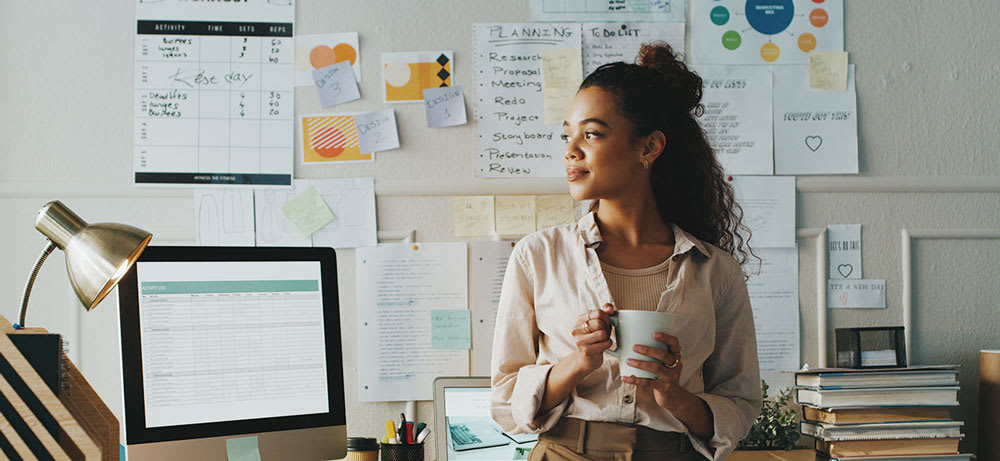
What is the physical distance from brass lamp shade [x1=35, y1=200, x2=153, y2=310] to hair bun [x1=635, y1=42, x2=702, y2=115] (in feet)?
2.83

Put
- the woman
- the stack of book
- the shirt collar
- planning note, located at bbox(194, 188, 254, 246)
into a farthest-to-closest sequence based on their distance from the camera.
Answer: planning note, located at bbox(194, 188, 254, 246)
the stack of book
the shirt collar
the woman

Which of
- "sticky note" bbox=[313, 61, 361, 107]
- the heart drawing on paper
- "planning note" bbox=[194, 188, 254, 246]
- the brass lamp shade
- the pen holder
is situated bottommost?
the pen holder

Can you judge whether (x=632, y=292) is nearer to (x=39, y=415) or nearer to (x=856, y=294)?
(x=39, y=415)

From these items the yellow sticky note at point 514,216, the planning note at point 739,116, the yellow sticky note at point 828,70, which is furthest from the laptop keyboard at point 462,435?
the yellow sticky note at point 828,70

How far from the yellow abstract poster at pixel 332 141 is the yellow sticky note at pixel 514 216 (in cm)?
34

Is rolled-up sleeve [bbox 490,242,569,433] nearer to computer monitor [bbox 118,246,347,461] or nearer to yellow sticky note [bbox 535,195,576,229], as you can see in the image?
computer monitor [bbox 118,246,347,461]

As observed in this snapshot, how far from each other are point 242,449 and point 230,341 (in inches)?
7.5

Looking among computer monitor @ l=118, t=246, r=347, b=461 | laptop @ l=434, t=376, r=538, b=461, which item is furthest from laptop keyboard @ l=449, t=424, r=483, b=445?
computer monitor @ l=118, t=246, r=347, b=461

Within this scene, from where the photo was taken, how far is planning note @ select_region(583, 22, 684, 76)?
6.20 ft

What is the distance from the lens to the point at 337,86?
1865 mm

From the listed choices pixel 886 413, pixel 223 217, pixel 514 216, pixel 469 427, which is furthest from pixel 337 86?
pixel 886 413

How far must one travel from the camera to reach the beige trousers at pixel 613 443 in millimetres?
1126

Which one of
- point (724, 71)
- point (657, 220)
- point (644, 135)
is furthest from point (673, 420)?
point (724, 71)

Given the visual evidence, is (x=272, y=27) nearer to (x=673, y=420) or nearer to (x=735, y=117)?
(x=735, y=117)
